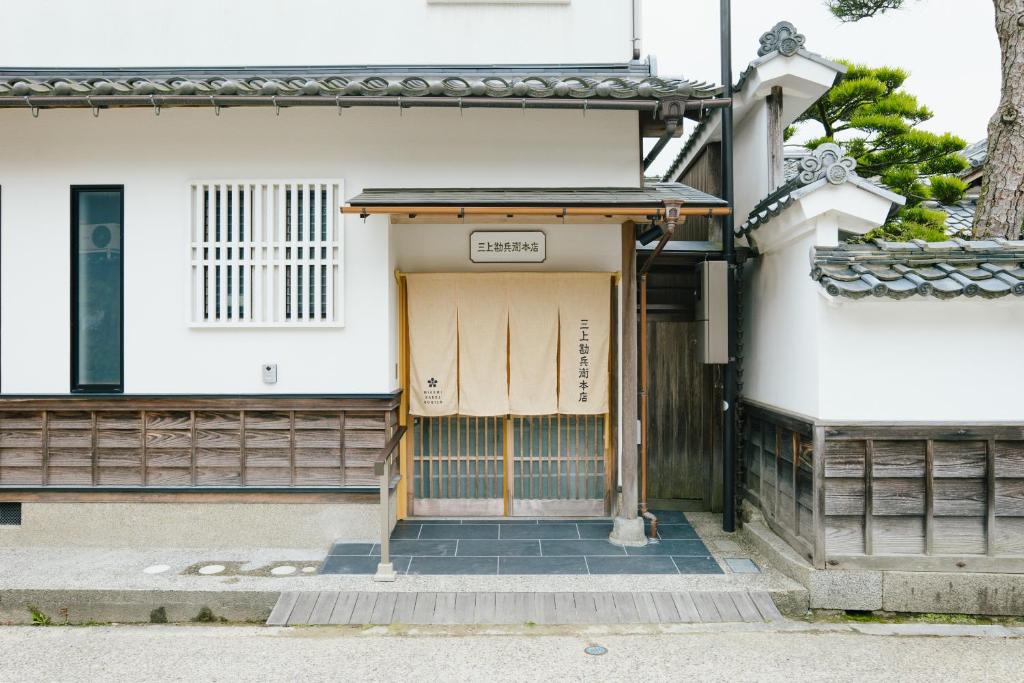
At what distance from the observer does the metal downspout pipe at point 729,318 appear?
23.9 ft

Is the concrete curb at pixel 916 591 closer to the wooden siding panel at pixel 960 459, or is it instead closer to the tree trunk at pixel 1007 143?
the wooden siding panel at pixel 960 459

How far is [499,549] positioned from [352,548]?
61.0 inches

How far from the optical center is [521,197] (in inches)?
242

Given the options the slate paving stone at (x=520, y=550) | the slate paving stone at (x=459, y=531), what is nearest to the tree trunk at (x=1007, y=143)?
the slate paving stone at (x=520, y=550)

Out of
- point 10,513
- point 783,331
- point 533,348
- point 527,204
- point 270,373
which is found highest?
point 527,204

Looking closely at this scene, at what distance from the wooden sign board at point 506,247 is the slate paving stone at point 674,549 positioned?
3.41 meters

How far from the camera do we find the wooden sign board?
7363 millimetres

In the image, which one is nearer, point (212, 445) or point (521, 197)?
point (521, 197)

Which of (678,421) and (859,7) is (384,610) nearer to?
(678,421)

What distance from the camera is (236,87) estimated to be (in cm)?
595

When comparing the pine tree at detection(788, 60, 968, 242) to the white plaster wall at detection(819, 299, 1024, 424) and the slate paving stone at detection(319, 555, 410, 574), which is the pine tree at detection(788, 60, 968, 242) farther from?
the slate paving stone at detection(319, 555, 410, 574)

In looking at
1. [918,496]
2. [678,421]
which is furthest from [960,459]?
[678,421]

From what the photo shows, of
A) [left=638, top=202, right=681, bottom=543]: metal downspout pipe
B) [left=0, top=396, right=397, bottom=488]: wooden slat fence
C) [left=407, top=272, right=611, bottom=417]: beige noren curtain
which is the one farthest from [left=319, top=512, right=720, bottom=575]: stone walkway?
[left=407, top=272, right=611, bottom=417]: beige noren curtain

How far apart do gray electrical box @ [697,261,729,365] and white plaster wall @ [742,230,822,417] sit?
14.6 inches
